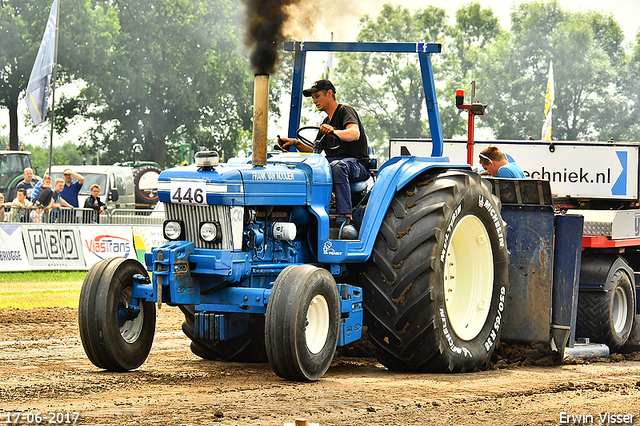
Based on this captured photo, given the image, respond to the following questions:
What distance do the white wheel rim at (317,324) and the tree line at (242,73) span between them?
87.1 ft

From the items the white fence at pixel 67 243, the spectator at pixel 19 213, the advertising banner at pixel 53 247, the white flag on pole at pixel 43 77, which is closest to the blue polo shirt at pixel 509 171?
the white fence at pixel 67 243

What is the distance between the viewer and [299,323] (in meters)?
5.75

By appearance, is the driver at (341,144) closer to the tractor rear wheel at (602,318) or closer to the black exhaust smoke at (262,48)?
the black exhaust smoke at (262,48)

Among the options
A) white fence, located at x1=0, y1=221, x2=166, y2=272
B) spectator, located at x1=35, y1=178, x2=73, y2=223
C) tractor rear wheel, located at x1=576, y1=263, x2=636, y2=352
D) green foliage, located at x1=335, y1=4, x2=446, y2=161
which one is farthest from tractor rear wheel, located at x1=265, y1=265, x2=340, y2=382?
green foliage, located at x1=335, y1=4, x2=446, y2=161

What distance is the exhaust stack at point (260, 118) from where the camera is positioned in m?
6.31

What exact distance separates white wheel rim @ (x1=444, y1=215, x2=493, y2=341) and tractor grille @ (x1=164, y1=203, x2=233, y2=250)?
2.18 meters

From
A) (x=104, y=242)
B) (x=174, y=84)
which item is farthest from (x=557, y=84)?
(x=104, y=242)

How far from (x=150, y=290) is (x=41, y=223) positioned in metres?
A: 10.7

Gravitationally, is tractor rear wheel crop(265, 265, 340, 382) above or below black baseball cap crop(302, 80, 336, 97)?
below

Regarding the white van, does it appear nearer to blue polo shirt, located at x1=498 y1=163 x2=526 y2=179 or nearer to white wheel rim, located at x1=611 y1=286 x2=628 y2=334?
blue polo shirt, located at x1=498 y1=163 x2=526 y2=179

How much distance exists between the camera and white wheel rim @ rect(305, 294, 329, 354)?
19.8 ft

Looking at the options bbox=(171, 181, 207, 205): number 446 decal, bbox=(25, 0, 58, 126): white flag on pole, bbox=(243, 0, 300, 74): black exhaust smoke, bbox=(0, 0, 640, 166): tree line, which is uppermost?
bbox=(0, 0, 640, 166): tree line

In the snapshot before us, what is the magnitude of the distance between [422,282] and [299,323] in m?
1.23

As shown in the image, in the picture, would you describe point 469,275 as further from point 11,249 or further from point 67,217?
point 67,217
